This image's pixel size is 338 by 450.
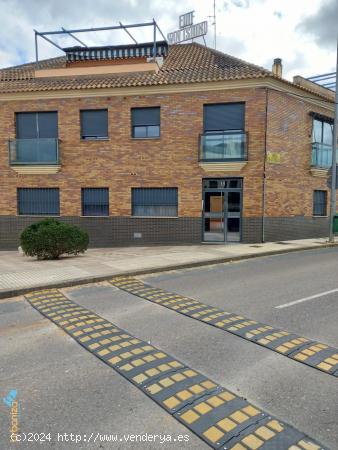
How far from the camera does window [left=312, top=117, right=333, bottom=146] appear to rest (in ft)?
53.7

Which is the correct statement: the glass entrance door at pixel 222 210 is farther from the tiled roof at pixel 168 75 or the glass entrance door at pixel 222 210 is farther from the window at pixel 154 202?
the tiled roof at pixel 168 75

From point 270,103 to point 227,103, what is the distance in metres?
1.82

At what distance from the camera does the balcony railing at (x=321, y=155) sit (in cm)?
1612

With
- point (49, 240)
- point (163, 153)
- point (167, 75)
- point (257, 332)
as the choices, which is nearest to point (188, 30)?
point (167, 75)

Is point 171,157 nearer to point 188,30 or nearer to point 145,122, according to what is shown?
point 145,122

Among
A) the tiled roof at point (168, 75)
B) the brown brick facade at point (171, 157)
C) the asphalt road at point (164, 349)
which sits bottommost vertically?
the asphalt road at point (164, 349)

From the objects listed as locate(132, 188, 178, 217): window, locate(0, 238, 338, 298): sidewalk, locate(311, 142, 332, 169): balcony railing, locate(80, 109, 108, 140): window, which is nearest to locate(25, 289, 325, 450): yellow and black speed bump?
locate(0, 238, 338, 298): sidewalk

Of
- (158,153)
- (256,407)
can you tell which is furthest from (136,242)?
(256,407)

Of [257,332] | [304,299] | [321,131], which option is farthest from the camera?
[321,131]

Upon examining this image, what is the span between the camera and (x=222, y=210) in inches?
582

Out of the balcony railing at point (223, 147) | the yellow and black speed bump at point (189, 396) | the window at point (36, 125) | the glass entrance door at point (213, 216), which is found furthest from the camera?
the window at point (36, 125)

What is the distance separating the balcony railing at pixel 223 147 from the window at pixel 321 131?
15.4ft

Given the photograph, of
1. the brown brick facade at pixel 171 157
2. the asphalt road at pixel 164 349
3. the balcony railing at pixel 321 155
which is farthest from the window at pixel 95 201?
the balcony railing at pixel 321 155

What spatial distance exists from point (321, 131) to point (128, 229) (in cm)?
1093
